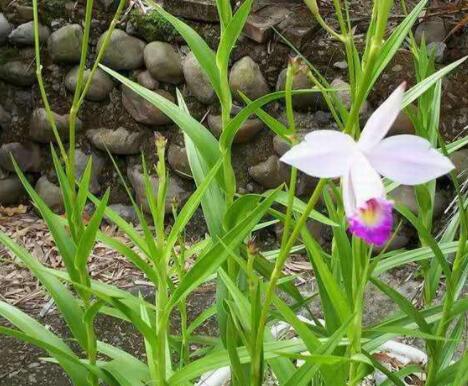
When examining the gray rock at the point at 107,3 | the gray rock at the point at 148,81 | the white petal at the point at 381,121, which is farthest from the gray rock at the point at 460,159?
the white petal at the point at 381,121

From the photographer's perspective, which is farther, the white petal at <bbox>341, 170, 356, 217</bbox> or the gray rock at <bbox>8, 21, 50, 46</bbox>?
the gray rock at <bbox>8, 21, 50, 46</bbox>

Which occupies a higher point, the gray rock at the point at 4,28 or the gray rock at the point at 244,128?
the gray rock at the point at 4,28

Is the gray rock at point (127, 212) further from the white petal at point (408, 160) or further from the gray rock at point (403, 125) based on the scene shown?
the white petal at point (408, 160)

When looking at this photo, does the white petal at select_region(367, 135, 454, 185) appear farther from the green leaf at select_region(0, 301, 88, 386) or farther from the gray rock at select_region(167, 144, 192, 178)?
the gray rock at select_region(167, 144, 192, 178)

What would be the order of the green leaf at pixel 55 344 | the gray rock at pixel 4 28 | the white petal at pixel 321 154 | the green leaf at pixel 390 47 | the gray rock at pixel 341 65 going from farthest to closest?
the gray rock at pixel 4 28 → the gray rock at pixel 341 65 → the green leaf at pixel 55 344 → the green leaf at pixel 390 47 → the white petal at pixel 321 154

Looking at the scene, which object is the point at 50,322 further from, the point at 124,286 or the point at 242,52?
the point at 242,52

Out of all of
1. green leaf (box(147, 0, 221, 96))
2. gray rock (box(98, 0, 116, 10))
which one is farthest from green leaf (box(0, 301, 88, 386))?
gray rock (box(98, 0, 116, 10))
